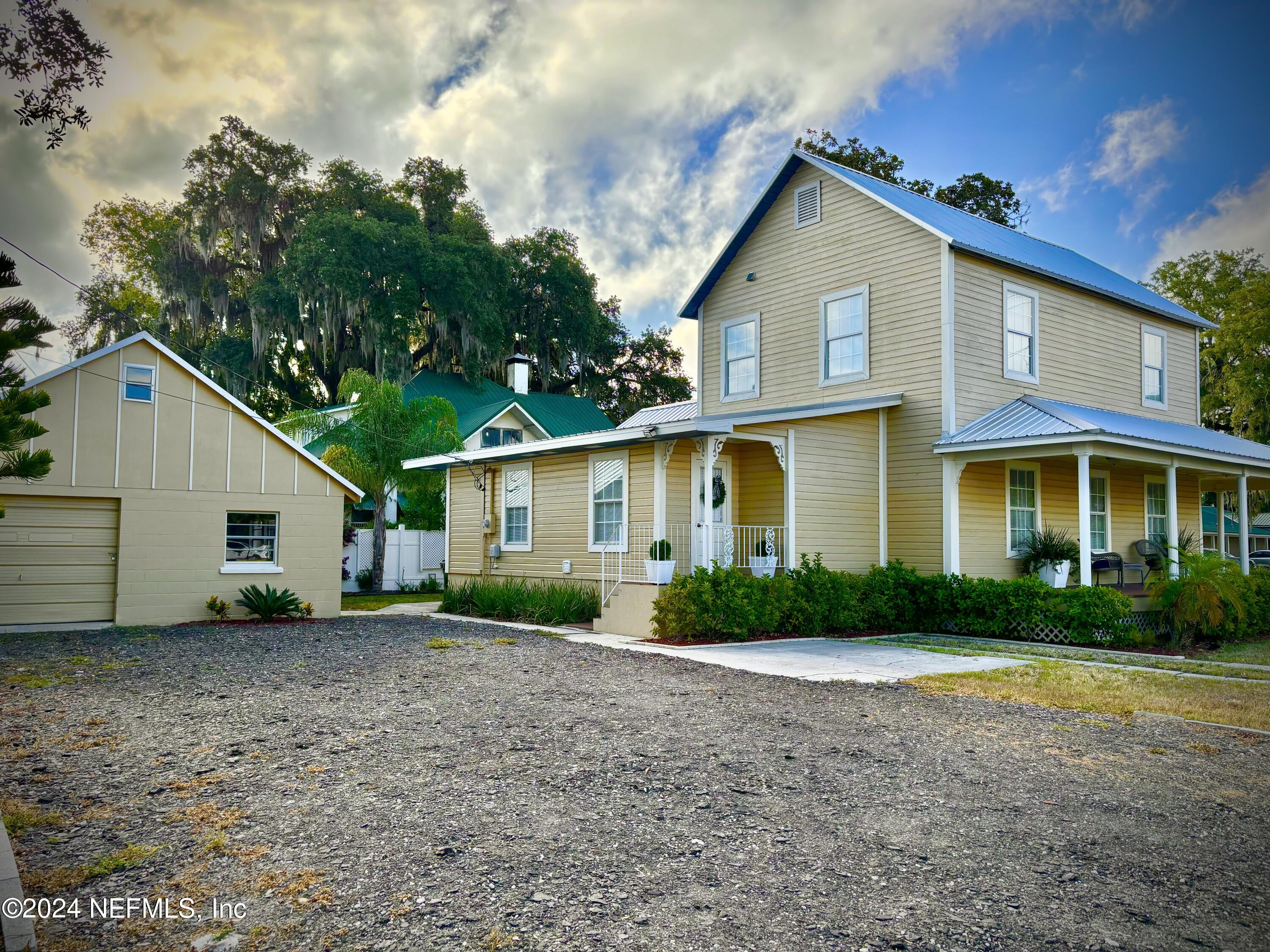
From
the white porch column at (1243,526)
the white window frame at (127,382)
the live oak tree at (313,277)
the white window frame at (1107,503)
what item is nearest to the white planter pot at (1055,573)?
the white window frame at (1107,503)

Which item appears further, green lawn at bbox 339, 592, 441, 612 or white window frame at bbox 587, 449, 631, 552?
green lawn at bbox 339, 592, 441, 612

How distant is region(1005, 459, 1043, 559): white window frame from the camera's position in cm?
1496

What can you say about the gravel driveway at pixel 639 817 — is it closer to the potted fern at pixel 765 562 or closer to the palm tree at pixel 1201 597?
the potted fern at pixel 765 562

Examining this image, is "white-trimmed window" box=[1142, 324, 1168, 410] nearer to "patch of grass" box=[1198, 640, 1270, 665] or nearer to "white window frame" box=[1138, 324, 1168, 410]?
"white window frame" box=[1138, 324, 1168, 410]

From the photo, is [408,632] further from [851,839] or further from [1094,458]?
[1094,458]

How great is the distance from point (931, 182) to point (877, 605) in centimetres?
2032

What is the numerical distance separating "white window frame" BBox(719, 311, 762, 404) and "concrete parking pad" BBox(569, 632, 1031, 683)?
6223 millimetres

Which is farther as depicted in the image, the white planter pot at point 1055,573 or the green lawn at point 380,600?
the green lawn at point 380,600

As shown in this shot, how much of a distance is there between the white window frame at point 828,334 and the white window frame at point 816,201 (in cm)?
153

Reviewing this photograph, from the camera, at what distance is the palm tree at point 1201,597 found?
1214 centimetres

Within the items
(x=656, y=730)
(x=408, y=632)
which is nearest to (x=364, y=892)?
(x=656, y=730)

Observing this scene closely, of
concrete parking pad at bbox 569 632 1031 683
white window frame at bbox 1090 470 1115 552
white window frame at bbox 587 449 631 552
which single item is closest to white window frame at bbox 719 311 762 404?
white window frame at bbox 587 449 631 552

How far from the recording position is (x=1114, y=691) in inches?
318

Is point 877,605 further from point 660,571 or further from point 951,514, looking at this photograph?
point 660,571
